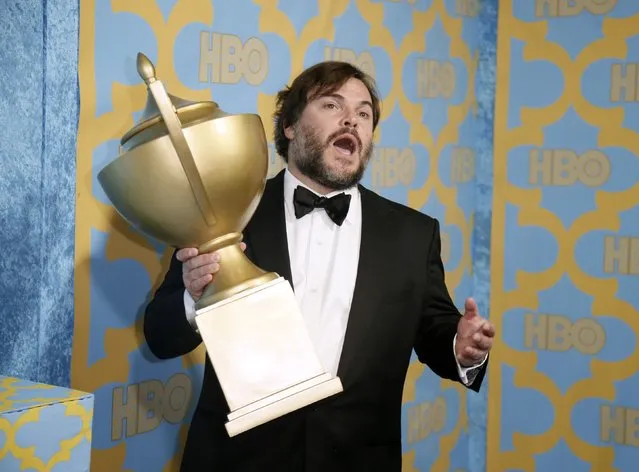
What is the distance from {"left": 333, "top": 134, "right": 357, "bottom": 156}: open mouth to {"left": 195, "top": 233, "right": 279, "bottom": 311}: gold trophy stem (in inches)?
22.6

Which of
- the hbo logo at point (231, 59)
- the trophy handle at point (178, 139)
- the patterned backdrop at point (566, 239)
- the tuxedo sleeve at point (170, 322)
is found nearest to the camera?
the trophy handle at point (178, 139)

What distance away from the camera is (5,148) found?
1499 mm

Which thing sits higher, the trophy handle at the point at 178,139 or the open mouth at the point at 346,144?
the trophy handle at the point at 178,139

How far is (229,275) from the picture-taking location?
4.04ft

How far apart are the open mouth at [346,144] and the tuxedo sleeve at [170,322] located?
1.40ft

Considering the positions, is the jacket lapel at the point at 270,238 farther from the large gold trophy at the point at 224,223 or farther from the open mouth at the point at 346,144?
the large gold trophy at the point at 224,223

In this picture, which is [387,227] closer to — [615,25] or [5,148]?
[5,148]

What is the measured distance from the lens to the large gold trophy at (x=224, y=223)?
1.14m

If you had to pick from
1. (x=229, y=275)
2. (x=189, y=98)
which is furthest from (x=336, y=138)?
(x=229, y=275)

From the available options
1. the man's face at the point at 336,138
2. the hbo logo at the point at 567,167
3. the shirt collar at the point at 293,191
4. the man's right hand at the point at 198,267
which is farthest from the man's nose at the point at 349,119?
the hbo logo at the point at 567,167

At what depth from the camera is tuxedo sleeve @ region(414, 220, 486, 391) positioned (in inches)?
69.2

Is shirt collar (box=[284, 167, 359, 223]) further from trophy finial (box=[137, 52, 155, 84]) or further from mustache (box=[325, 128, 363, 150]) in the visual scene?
trophy finial (box=[137, 52, 155, 84])

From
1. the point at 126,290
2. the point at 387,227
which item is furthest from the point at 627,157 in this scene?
the point at 126,290

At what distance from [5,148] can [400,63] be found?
4.88 ft
